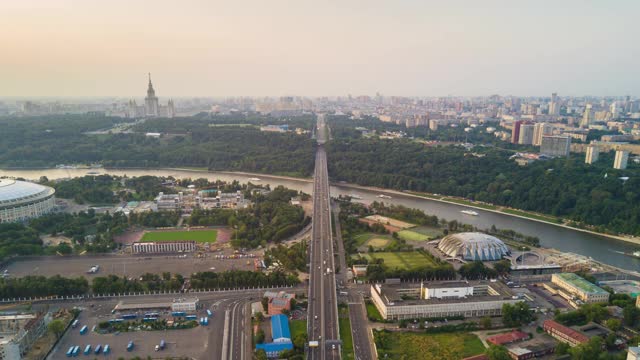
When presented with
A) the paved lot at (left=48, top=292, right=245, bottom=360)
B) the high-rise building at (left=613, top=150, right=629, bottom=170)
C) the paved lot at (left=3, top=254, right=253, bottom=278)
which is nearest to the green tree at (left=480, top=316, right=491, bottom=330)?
the paved lot at (left=48, top=292, right=245, bottom=360)

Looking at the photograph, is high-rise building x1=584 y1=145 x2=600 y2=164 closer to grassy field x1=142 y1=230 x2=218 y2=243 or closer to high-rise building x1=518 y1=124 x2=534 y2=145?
high-rise building x1=518 y1=124 x2=534 y2=145

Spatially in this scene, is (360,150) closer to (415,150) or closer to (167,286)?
(415,150)

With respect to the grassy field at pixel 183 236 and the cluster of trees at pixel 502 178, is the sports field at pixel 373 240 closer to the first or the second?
the grassy field at pixel 183 236


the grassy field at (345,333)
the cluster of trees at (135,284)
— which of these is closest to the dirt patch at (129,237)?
the cluster of trees at (135,284)

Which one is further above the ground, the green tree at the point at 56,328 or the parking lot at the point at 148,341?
the green tree at the point at 56,328

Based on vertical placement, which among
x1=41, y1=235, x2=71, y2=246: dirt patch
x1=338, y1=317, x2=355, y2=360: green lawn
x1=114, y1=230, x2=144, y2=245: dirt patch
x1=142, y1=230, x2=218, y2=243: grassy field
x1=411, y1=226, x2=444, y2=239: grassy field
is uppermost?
x1=411, y1=226, x2=444, y2=239: grassy field

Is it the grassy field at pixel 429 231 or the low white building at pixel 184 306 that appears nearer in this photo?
the low white building at pixel 184 306

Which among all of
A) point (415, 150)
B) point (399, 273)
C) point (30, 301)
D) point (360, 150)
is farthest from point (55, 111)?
point (399, 273)
